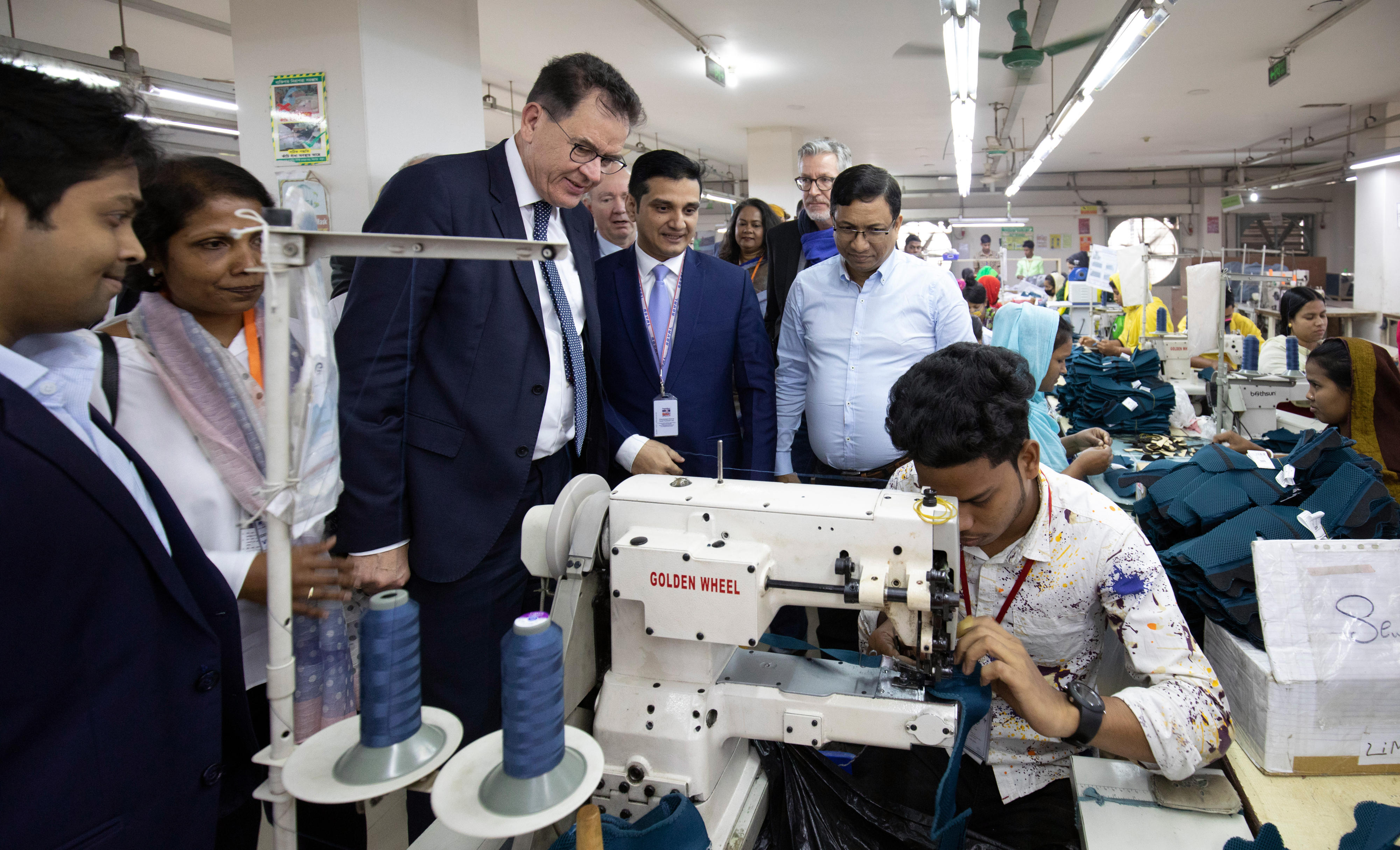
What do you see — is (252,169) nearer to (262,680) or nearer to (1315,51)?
(262,680)

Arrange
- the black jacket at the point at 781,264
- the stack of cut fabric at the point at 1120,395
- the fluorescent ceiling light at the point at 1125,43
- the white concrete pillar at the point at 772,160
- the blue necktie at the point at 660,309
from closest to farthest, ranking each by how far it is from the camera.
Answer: the blue necktie at the point at 660,309 → the black jacket at the point at 781,264 → the fluorescent ceiling light at the point at 1125,43 → the stack of cut fabric at the point at 1120,395 → the white concrete pillar at the point at 772,160

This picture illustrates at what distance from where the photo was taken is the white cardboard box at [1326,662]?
1.29 m

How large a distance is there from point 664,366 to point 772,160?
313 inches

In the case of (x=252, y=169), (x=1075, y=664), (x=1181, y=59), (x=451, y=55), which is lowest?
(x=1075, y=664)

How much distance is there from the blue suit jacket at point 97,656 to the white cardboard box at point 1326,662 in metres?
1.60

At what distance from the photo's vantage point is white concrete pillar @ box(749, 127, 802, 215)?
9336 mm

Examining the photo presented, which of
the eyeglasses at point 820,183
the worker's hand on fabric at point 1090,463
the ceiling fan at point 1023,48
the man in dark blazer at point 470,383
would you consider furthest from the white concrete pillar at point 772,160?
the man in dark blazer at point 470,383

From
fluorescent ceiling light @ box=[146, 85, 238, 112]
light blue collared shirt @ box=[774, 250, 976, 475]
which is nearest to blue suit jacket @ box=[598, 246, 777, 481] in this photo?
light blue collared shirt @ box=[774, 250, 976, 475]

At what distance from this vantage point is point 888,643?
134 centimetres

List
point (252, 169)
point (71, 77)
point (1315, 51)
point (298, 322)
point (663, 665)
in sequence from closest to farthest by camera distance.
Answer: point (298, 322) → point (71, 77) → point (663, 665) → point (252, 169) → point (1315, 51)

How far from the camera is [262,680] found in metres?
1.28

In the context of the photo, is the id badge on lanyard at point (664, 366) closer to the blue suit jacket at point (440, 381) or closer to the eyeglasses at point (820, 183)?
the blue suit jacket at point (440, 381)

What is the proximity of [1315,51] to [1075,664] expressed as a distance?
7.87m

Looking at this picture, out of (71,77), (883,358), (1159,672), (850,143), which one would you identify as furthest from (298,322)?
(850,143)
